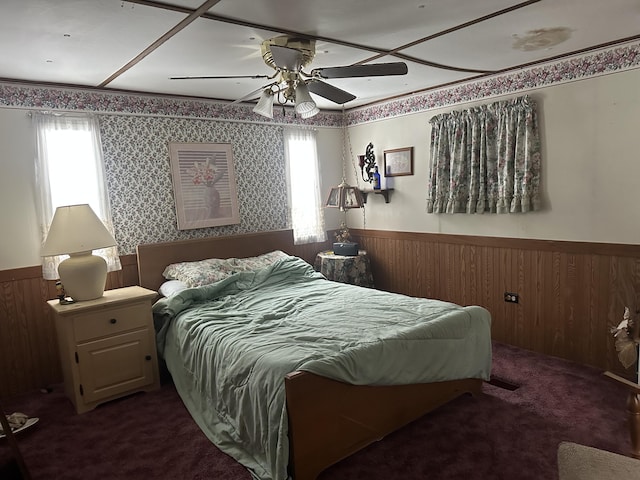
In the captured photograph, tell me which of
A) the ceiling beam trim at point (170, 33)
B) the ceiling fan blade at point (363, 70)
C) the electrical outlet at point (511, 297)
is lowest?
the electrical outlet at point (511, 297)

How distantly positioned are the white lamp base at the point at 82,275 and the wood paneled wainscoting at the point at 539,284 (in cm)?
299

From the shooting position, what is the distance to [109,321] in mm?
3188

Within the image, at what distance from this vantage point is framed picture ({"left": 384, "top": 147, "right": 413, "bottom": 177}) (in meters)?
4.68

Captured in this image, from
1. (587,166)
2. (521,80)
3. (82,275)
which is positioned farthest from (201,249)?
(587,166)

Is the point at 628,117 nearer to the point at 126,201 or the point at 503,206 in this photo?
the point at 503,206

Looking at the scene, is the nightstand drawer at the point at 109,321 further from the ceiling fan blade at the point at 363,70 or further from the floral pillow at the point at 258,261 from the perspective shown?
the ceiling fan blade at the point at 363,70

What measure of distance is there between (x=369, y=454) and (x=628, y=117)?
2885 mm

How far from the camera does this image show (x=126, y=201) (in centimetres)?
387

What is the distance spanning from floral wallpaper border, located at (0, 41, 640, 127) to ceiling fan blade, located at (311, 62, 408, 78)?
1.60 m

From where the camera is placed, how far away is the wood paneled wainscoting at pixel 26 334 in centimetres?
339

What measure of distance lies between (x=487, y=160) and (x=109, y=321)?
331 cm

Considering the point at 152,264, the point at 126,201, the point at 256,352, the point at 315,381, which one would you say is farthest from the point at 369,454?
the point at 126,201

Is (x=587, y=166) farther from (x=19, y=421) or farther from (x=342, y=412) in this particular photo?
(x=19, y=421)

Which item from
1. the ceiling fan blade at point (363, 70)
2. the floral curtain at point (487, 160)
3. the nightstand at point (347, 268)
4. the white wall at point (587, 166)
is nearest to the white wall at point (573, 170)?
the white wall at point (587, 166)
